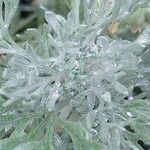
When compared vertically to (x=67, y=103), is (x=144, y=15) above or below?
above

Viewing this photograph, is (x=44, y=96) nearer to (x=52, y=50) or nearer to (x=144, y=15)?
(x=52, y=50)

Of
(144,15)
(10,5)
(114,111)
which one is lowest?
(114,111)

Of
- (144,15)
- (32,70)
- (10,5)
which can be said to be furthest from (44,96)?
(144,15)

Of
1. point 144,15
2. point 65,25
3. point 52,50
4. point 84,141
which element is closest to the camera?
point 84,141

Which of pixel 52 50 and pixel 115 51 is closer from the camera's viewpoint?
pixel 115 51

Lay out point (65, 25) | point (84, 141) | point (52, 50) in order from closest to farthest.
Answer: point (84, 141)
point (65, 25)
point (52, 50)

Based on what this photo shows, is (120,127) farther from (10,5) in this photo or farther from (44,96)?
(10,5)

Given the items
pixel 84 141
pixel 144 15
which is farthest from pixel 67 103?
pixel 144 15
